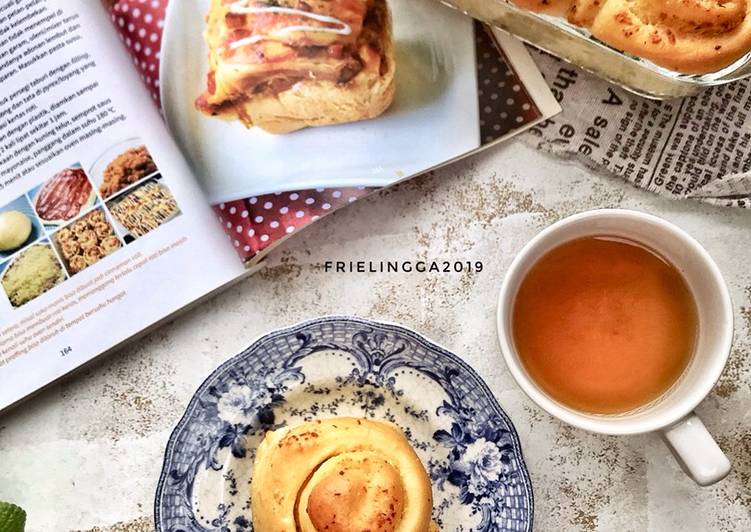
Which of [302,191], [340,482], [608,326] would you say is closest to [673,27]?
[608,326]

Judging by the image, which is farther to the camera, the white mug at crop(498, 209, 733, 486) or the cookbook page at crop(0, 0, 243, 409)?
the cookbook page at crop(0, 0, 243, 409)

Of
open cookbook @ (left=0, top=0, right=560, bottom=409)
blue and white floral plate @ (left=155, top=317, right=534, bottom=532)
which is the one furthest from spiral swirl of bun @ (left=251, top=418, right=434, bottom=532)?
open cookbook @ (left=0, top=0, right=560, bottom=409)

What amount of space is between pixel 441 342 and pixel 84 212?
375mm

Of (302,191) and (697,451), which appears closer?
(697,451)

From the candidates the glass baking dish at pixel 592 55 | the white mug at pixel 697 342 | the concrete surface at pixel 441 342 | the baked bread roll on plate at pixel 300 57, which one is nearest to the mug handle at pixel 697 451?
the white mug at pixel 697 342

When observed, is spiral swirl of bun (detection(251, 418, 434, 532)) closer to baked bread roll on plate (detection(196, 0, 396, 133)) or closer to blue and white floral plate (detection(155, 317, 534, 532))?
blue and white floral plate (detection(155, 317, 534, 532))

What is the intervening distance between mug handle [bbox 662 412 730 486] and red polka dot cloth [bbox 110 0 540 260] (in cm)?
32

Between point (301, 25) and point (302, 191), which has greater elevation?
point (301, 25)

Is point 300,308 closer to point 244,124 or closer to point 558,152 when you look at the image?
point 244,124

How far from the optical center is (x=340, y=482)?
70 cm

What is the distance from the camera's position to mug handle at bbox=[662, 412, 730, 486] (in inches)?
26.3

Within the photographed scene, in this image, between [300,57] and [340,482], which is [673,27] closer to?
[300,57]

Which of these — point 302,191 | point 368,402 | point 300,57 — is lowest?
point 368,402

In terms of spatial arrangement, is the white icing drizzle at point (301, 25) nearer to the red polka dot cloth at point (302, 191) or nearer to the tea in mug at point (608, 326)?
the red polka dot cloth at point (302, 191)
